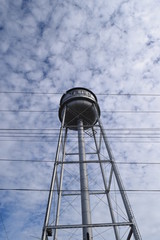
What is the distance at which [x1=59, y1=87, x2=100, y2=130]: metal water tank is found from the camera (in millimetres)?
20531

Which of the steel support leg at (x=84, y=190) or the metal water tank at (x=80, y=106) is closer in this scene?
the steel support leg at (x=84, y=190)

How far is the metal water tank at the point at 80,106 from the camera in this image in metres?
20.5

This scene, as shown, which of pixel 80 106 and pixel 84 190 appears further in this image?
pixel 80 106

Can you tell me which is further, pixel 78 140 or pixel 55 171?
pixel 78 140

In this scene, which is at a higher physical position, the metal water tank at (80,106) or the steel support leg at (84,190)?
the metal water tank at (80,106)

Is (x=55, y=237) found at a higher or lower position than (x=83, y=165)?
lower

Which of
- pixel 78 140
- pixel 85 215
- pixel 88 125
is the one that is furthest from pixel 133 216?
pixel 88 125

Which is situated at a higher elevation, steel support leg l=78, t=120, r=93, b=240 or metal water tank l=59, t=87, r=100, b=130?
metal water tank l=59, t=87, r=100, b=130

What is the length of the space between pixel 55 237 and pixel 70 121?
10.3 m

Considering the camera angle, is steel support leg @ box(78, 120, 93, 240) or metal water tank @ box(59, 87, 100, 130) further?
metal water tank @ box(59, 87, 100, 130)

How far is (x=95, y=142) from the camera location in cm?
2030

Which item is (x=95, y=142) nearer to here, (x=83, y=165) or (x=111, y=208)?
(x=83, y=165)

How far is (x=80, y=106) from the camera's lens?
2053 centimetres

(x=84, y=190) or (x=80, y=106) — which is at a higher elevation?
(x=80, y=106)
